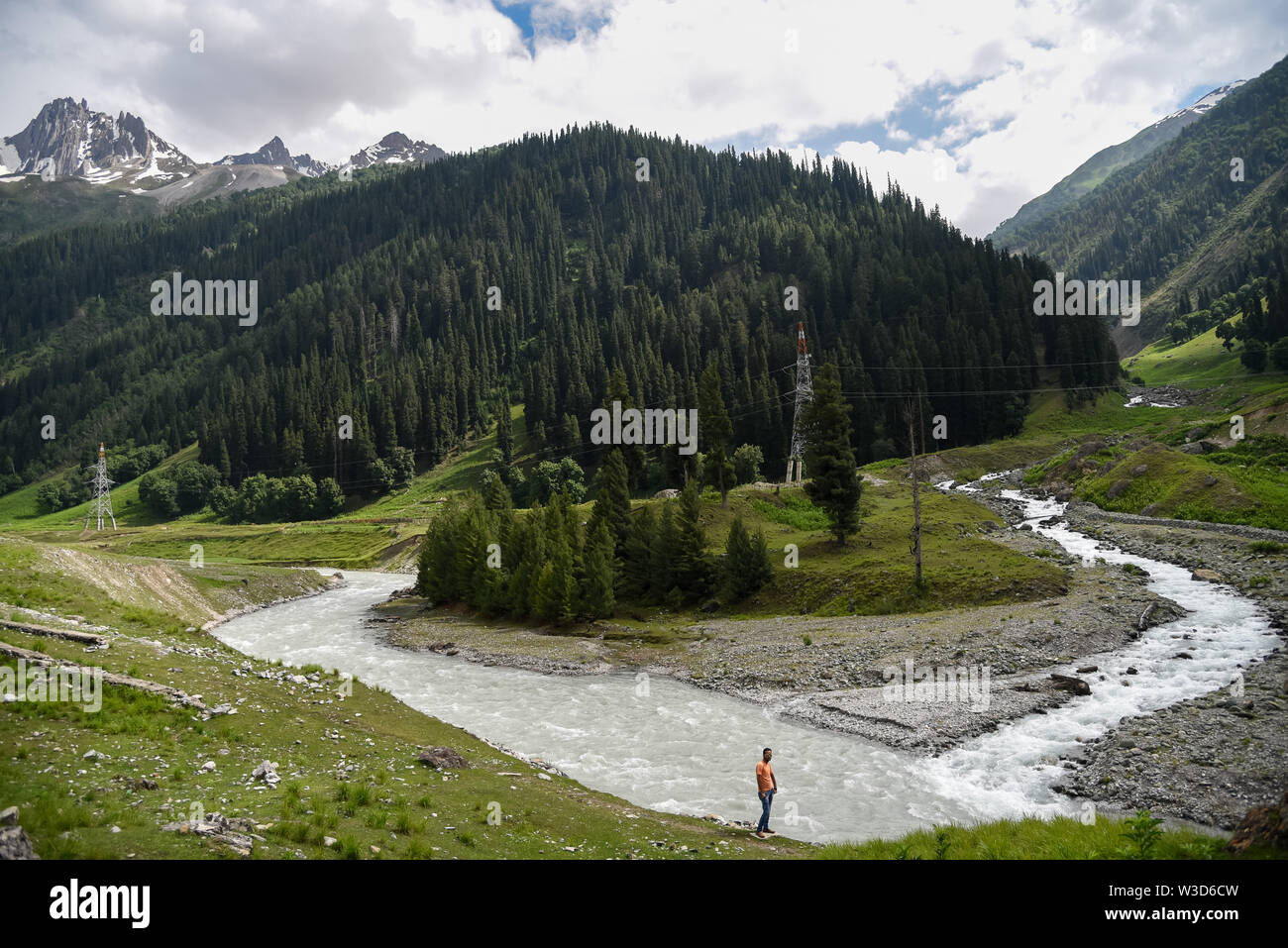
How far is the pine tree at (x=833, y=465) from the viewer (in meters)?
63.9

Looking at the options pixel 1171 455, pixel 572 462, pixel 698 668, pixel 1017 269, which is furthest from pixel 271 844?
pixel 1017 269

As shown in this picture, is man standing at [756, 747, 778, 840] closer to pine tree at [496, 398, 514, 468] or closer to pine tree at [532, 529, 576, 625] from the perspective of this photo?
pine tree at [532, 529, 576, 625]

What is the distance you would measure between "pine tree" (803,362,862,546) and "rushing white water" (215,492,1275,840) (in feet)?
76.4

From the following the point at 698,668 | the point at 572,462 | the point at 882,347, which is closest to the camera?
the point at 698,668

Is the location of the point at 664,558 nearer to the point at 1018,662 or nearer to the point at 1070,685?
the point at 1018,662

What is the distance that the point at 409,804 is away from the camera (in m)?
→ 19.0

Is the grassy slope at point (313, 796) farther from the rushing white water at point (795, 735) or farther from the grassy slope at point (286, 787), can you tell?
the rushing white water at point (795, 735)

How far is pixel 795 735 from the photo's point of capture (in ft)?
104

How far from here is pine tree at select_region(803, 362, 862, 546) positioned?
210ft

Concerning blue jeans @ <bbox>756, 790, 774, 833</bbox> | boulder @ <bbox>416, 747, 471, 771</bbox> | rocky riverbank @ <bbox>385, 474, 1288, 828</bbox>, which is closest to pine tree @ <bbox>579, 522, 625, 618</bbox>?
rocky riverbank @ <bbox>385, 474, 1288, 828</bbox>

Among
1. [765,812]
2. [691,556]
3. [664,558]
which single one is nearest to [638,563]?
[664,558]

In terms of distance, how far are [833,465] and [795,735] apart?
36.1m
